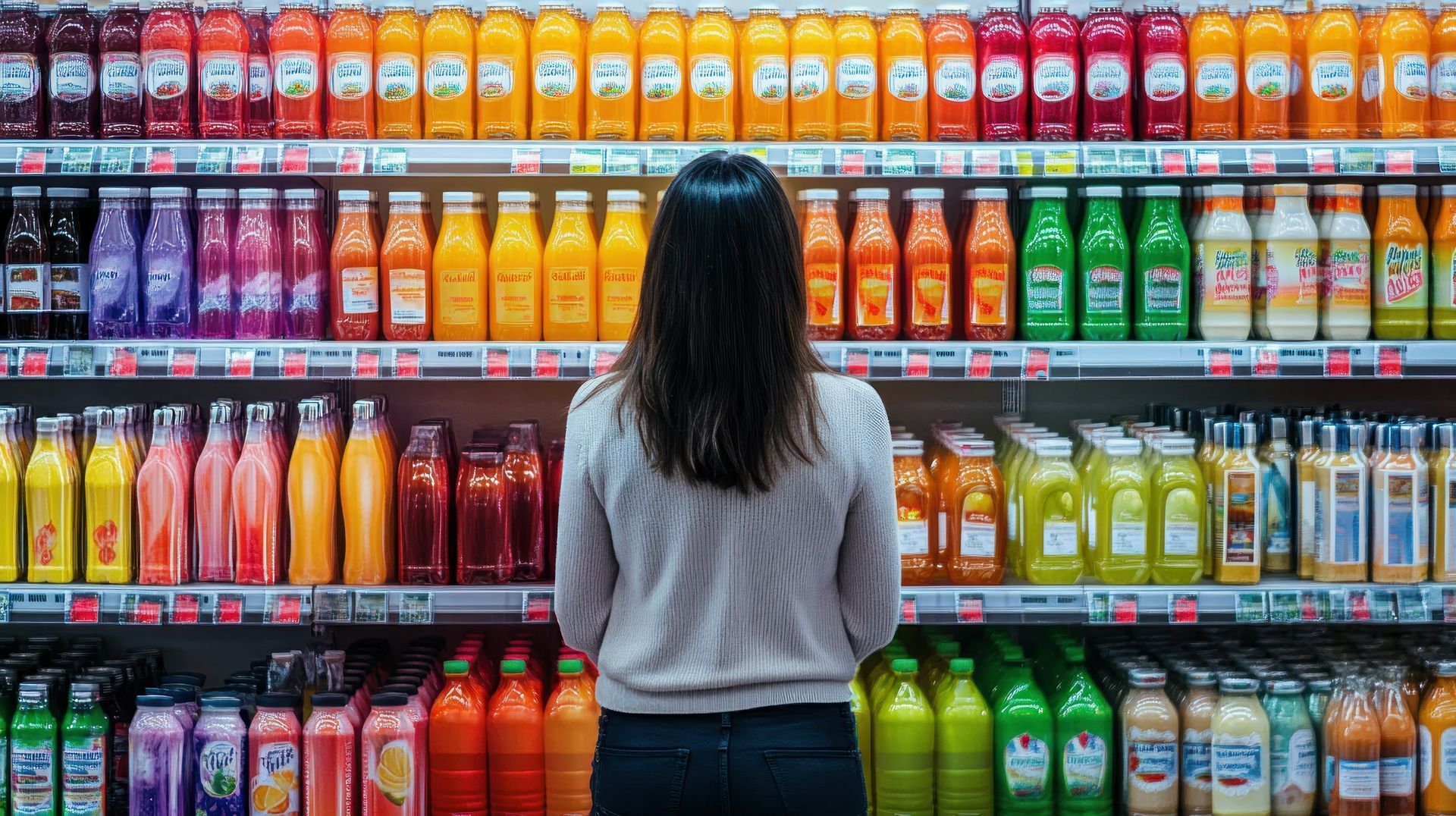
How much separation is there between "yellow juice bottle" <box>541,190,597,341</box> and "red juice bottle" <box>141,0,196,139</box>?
31.2 inches

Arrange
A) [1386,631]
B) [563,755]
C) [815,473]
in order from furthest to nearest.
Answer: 1. [1386,631]
2. [563,755]
3. [815,473]

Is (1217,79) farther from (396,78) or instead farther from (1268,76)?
(396,78)

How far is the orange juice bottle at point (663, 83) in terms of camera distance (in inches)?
105

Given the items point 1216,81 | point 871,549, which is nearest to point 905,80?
point 1216,81

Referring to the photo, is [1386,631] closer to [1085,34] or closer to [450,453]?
[1085,34]

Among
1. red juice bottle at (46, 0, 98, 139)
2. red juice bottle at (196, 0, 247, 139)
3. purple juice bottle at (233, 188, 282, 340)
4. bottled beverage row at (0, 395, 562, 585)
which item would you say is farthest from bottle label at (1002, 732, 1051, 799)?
red juice bottle at (46, 0, 98, 139)

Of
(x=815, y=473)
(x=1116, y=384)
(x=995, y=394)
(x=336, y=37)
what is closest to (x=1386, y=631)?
(x=1116, y=384)

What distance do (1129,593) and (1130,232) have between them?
0.78m

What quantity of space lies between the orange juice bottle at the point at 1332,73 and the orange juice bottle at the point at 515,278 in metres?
1.63

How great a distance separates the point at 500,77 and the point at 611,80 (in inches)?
9.0

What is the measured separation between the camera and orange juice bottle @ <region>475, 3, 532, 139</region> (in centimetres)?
269

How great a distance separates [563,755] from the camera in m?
2.60

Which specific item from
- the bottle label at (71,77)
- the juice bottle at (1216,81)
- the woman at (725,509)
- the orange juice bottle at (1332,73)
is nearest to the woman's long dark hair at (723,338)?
the woman at (725,509)

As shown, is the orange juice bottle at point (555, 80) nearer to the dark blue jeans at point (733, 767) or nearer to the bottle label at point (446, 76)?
the bottle label at point (446, 76)
